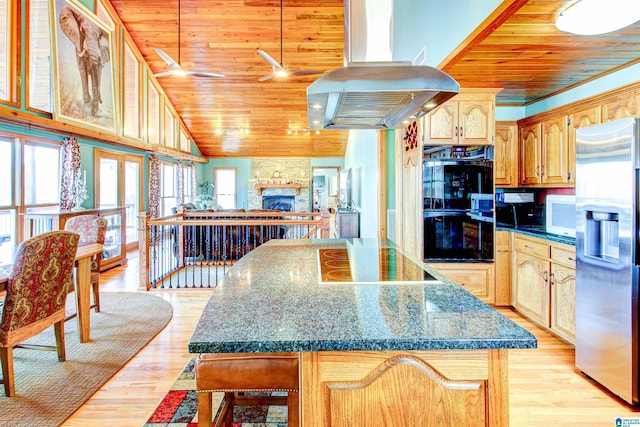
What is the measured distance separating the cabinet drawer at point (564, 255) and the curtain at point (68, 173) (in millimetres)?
5848

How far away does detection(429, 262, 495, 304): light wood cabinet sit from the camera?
342 centimetres

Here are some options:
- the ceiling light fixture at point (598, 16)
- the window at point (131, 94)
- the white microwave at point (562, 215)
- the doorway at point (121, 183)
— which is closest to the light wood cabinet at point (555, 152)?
the white microwave at point (562, 215)

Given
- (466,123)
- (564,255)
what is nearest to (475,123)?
(466,123)

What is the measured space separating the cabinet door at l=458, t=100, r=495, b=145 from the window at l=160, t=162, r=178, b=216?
7.34 m

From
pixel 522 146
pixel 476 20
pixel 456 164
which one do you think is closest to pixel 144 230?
pixel 456 164

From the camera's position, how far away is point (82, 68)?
5.02 m

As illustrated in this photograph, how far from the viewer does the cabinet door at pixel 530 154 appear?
3488 millimetres

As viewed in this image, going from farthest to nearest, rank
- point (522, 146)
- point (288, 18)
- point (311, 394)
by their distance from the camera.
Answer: point (288, 18) < point (522, 146) < point (311, 394)

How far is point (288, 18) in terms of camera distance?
18.9ft

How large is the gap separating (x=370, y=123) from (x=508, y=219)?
240 centimetres

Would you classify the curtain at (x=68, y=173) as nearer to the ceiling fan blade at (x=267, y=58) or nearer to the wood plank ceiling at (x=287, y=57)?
the wood plank ceiling at (x=287, y=57)

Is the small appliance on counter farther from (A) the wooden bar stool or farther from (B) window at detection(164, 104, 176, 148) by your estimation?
(B) window at detection(164, 104, 176, 148)

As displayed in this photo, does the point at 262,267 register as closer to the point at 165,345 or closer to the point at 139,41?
the point at 165,345

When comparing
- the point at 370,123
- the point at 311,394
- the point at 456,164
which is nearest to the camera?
the point at 311,394
